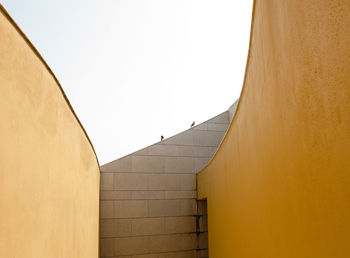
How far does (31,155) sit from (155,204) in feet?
18.1

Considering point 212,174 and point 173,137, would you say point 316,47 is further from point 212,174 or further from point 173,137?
point 173,137

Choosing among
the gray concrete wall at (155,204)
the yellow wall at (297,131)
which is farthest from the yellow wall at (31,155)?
the gray concrete wall at (155,204)

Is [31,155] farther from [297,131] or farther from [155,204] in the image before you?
[155,204]

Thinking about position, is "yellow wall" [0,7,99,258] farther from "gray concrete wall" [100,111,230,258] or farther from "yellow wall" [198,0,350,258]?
"gray concrete wall" [100,111,230,258]

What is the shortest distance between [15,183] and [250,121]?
6.50 feet

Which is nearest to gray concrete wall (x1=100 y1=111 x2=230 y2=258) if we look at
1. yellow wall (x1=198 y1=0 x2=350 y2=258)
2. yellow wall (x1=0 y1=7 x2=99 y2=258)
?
yellow wall (x1=198 y1=0 x2=350 y2=258)

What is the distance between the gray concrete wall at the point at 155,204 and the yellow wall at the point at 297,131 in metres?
3.99

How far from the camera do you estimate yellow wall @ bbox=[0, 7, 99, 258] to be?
136cm

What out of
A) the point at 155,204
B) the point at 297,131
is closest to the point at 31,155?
the point at 297,131

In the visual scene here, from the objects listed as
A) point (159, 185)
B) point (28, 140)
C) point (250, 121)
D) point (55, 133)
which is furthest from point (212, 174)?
point (28, 140)

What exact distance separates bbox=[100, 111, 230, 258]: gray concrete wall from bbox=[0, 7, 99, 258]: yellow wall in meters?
4.11

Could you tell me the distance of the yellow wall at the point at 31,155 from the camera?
4.47ft

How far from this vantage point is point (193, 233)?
6992 mm

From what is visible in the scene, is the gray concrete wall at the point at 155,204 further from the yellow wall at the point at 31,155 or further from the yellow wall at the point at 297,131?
the yellow wall at the point at 31,155
